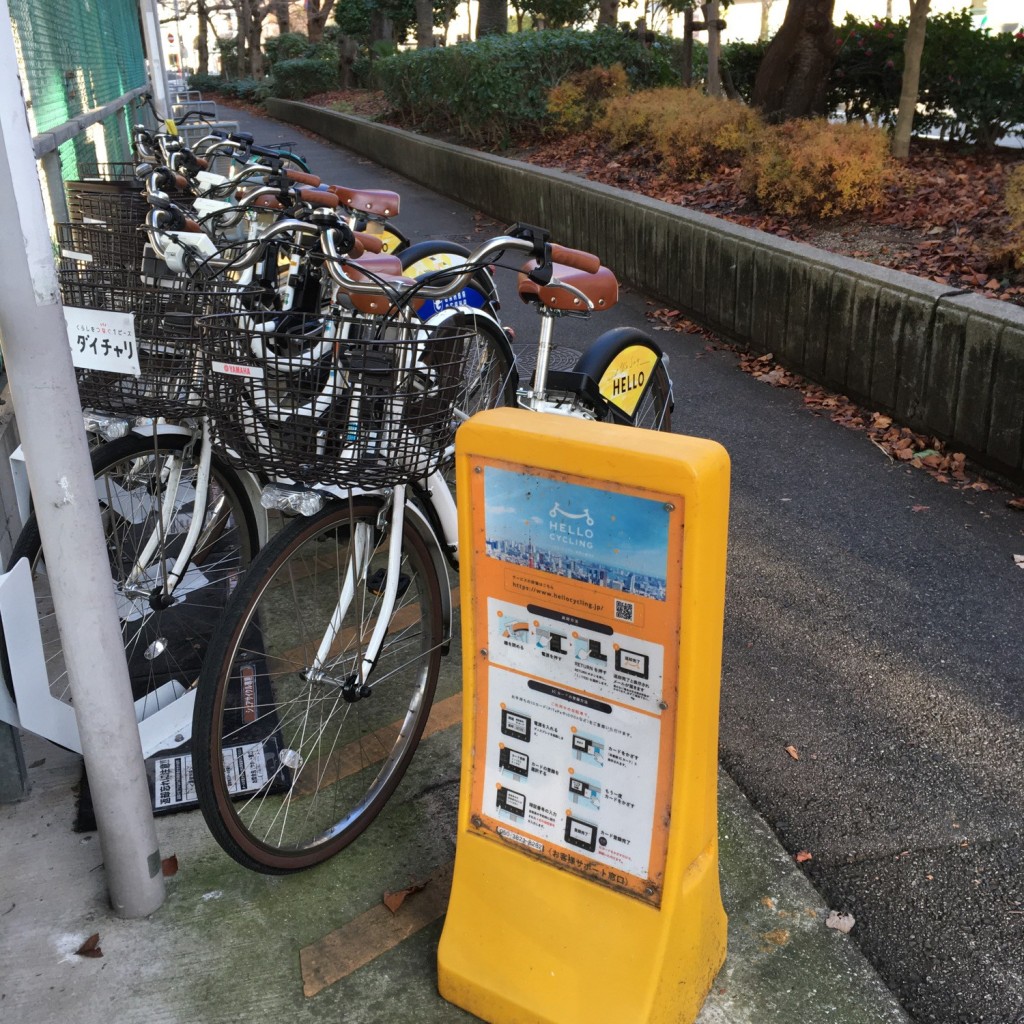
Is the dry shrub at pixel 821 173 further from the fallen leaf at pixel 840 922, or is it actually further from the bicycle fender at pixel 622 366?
the fallen leaf at pixel 840 922

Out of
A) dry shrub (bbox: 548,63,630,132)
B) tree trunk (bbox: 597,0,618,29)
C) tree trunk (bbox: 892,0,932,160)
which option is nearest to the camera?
tree trunk (bbox: 892,0,932,160)

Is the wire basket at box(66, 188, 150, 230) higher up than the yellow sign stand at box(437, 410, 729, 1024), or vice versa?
the wire basket at box(66, 188, 150, 230)

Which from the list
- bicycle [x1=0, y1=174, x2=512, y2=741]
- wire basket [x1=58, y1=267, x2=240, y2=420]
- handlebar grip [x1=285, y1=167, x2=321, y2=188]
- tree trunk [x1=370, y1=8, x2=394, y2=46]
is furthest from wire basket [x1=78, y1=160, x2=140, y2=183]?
tree trunk [x1=370, y1=8, x2=394, y2=46]

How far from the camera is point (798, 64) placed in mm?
11484

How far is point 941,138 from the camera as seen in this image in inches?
420

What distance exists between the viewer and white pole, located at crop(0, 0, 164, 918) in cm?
209

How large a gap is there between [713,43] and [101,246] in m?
10.0

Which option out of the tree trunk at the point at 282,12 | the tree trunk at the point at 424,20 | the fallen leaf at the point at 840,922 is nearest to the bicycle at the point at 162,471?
the fallen leaf at the point at 840,922

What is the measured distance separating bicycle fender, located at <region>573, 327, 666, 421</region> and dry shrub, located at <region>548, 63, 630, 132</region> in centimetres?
975

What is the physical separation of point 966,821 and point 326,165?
1748 cm

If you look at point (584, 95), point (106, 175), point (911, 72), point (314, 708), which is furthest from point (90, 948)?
point (584, 95)

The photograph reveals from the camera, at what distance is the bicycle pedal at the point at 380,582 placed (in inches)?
114

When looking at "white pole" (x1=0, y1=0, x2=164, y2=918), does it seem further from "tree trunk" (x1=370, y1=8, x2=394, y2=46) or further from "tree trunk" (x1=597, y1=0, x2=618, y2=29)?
"tree trunk" (x1=370, y1=8, x2=394, y2=46)

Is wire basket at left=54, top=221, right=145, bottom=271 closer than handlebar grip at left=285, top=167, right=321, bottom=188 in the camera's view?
Yes
